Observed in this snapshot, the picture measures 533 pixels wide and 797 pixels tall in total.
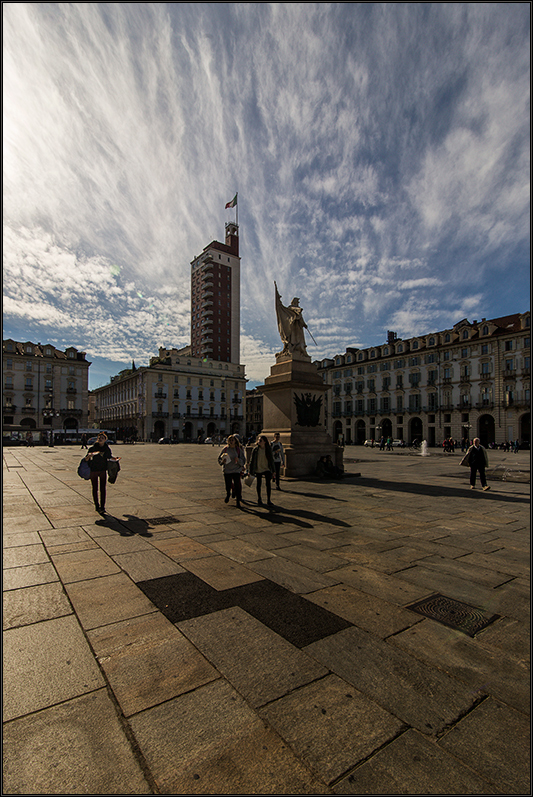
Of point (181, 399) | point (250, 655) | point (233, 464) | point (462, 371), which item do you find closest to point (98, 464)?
point (233, 464)

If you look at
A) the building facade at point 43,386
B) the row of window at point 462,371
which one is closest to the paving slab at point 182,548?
the row of window at point 462,371

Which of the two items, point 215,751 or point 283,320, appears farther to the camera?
point 283,320

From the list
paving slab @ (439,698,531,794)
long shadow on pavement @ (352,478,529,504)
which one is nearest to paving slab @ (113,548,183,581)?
paving slab @ (439,698,531,794)

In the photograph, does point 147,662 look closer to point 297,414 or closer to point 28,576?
point 28,576

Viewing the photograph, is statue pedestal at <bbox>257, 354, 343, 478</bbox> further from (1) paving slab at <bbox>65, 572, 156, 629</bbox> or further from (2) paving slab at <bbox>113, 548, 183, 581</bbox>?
(1) paving slab at <bbox>65, 572, 156, 629</bbox>

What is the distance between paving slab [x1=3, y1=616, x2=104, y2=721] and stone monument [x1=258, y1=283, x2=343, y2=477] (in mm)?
9780

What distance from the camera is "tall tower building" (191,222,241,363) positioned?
91.8 metres

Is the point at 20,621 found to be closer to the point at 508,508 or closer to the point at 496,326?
the point at 508,508

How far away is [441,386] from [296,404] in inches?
1971

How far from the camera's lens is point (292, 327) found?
565 inches

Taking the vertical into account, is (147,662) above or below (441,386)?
below

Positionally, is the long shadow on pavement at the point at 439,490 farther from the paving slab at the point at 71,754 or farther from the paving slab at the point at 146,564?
the paving slab at the point at 71,754

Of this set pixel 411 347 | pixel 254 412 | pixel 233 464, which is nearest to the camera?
pixel 233 464

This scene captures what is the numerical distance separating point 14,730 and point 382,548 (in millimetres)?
4465
